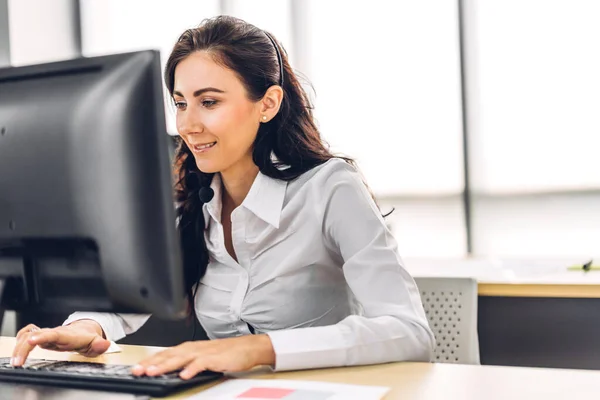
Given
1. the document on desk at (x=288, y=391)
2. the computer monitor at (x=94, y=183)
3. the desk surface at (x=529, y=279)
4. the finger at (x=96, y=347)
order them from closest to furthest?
1. the computer monitor at (x=94, y=183)
2. the document on desk at (x=288, y=391)
3. the finger at (x=96, y=347)
4. the desk surface at (x=529, y=279)

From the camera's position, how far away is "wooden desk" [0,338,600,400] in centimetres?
91

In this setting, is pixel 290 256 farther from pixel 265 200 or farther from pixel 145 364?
pixel 145 364

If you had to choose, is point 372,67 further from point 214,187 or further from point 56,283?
point 56,283

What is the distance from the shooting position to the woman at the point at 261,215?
52.1 inches

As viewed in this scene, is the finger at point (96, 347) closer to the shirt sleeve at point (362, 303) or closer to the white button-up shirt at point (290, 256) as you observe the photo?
the white button-up shirt at point (290, 256)

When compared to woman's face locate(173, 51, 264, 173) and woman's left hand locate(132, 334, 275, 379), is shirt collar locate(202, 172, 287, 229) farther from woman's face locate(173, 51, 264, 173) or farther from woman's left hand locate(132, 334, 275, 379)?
woman's left hand locate(132, 334, 275, 379)

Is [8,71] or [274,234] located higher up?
[8,71]

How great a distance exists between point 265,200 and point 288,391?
561 mm

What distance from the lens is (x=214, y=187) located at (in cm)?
155

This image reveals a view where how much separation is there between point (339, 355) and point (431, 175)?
2.83 meters

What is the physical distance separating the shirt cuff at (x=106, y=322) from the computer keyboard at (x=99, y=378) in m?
0.28

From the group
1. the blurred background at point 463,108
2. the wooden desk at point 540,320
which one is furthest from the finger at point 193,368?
the blurred background at point 463,108

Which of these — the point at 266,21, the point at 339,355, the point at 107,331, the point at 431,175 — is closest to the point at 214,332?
the point at 107,331

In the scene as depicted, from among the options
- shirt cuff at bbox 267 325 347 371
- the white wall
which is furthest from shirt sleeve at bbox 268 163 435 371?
the white wall
